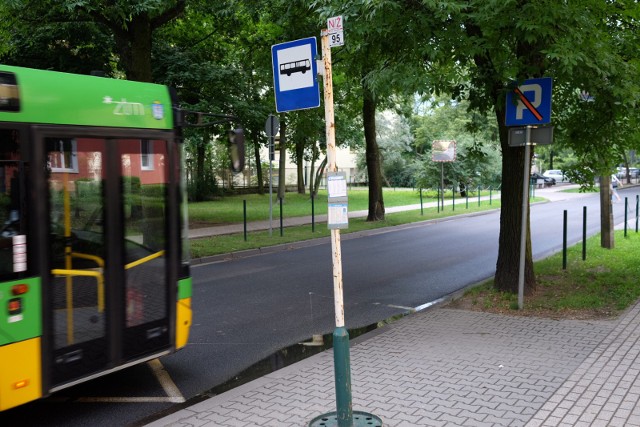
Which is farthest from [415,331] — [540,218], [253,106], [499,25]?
[540,218]

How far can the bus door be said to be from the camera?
466 cm

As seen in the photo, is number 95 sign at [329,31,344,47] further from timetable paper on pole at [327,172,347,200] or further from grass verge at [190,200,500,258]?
grass verge at [190,200,500,258]

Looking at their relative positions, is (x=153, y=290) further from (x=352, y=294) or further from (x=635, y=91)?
(x=635, y=91)

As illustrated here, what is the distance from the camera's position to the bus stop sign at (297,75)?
189 inches

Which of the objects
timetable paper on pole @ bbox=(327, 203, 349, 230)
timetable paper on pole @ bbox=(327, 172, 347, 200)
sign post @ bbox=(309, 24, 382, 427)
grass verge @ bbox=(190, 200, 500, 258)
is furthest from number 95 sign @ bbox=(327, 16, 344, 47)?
grass verge @ bbox=(190, 200, 500, 258)

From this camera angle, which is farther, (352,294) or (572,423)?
(352,294)

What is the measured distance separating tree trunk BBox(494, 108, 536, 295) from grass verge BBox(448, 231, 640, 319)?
225mm

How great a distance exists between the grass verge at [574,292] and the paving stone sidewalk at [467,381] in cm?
72

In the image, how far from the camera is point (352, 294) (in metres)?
10.1

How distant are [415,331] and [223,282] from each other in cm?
487

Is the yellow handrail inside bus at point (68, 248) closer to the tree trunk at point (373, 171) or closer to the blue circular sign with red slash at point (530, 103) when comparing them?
the blue circular sign with red slash at point (530, 103)

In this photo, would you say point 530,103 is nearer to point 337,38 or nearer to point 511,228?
point 511,228

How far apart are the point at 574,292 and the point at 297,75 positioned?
646 cm

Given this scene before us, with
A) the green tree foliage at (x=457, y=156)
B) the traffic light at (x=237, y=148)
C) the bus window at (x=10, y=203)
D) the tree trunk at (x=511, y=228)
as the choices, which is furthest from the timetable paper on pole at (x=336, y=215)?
the green tree foliage at (x=457, y=156)
